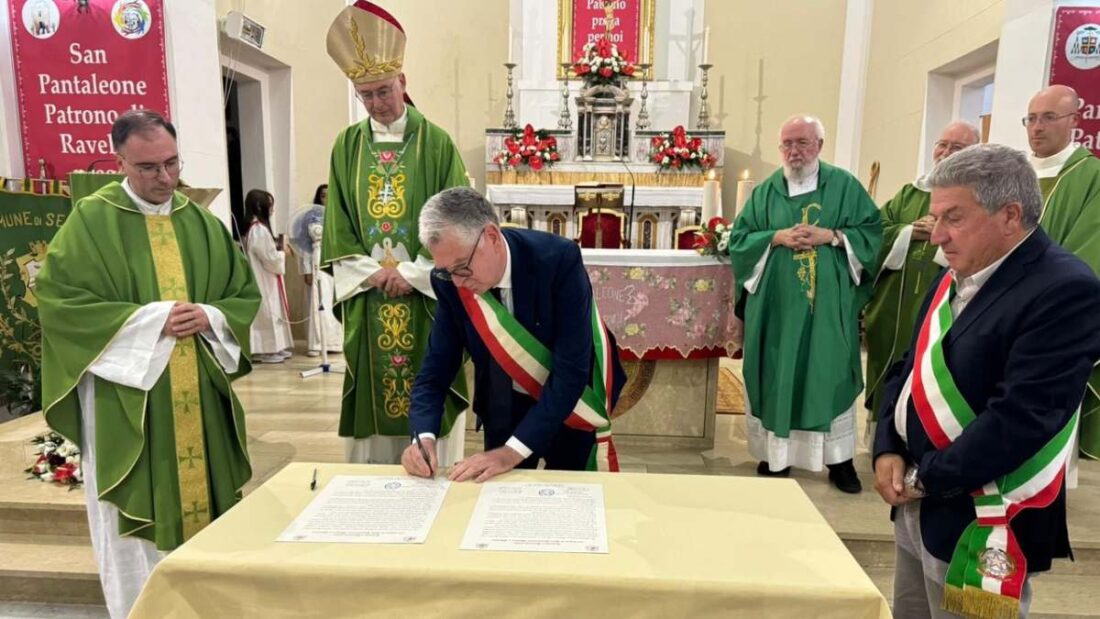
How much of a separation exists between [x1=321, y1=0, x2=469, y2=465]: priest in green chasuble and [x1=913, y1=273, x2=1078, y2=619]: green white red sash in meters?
1.92

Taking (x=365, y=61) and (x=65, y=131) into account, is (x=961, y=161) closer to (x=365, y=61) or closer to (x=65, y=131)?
(x=365, y=61)

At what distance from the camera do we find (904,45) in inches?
272

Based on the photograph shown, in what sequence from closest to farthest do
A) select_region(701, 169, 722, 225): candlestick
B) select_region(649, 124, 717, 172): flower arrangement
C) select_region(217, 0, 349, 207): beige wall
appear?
select_region(701, 169, 722, 225): candlestick
select_region(217, 0, 349, 207): beige wall
select_region(649, 124, 717, 172): flower arrangement

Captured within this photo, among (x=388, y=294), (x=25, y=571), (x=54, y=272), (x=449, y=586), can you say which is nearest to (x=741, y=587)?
(x=449, y=586)

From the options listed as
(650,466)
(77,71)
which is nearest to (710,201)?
(650,466)

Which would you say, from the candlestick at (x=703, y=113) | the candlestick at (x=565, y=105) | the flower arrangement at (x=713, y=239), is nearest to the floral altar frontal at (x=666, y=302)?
the flower arrangement at (x=713, y=239)

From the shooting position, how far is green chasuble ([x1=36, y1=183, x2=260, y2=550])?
217 centimetres

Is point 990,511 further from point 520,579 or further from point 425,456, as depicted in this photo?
point 425,456

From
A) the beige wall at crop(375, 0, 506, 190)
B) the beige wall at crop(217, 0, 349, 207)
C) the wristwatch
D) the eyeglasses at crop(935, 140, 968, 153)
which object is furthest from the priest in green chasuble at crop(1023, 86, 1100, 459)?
the beige wall at crop(375, 0, 506, 190)

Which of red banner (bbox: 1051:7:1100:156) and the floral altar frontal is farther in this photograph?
red banner (bbox: 1051:7:1100:156)

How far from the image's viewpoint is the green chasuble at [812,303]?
10.6ft

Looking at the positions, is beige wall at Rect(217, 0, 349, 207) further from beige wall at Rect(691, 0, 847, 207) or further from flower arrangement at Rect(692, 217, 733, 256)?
flower arrangement at Rect(692, 217, 733, 256)

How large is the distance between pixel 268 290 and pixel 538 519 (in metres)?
5.84

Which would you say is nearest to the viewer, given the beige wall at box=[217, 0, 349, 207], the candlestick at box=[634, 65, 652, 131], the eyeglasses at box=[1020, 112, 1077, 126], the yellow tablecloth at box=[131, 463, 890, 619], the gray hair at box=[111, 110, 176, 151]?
the yellow tablecloth at box=[131, 463, 890, 619]
